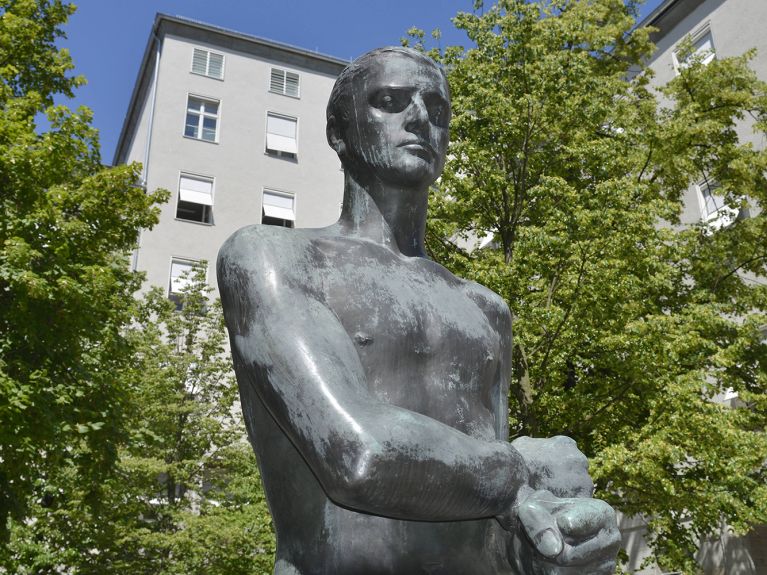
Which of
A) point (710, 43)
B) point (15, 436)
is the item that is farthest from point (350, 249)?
point (710, 43)

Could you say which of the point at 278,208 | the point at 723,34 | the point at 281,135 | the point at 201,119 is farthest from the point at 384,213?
the point at 281,135

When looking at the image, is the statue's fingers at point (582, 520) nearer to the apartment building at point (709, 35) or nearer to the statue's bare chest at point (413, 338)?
the statue's bare chest at point (413, 338)

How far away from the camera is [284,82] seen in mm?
34906

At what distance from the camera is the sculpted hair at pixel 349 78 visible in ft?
6.77

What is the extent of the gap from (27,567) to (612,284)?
422 inches

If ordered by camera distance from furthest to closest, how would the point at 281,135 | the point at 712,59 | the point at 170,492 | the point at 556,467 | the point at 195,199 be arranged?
the point at 281,135 → the point at 195,199 → the point at 170,492 → the point at 712,59 → the point at 556,467

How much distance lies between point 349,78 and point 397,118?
0.62ft

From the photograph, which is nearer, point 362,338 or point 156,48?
point 362,338

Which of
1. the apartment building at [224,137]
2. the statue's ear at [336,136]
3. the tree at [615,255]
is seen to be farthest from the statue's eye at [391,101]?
the apartment building at [224,137]

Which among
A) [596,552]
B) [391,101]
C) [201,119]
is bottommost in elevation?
[596,552]

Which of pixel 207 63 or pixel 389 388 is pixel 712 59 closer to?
pixel 389 388

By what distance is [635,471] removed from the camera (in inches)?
420

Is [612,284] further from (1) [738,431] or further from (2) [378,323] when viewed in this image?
(2) [378,323]

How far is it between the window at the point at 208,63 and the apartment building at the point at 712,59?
687 inches
